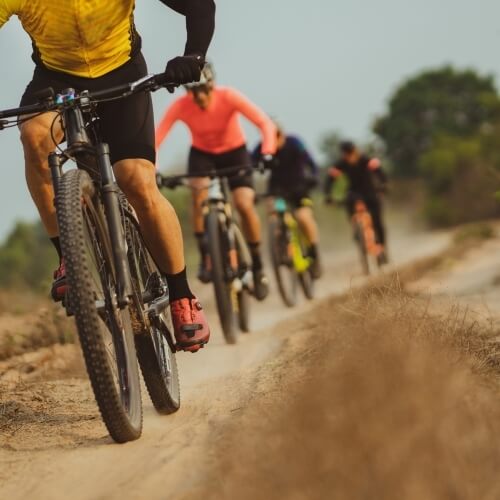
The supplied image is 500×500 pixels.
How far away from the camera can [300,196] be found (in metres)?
11.5

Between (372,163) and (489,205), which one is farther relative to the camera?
(489,205)

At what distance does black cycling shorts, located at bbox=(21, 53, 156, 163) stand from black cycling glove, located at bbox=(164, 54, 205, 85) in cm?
40

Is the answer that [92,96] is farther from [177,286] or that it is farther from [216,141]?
[216,141]

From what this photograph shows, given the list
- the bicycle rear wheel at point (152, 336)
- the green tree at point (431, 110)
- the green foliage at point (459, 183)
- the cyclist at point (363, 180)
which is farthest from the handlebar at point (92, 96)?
the green tree at point (431, 110)

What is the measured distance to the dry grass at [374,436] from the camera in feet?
7.73

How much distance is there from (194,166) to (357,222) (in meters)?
5.82

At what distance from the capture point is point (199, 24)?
12.9 ft

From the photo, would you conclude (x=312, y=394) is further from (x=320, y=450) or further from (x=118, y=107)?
(x=118, y=107)

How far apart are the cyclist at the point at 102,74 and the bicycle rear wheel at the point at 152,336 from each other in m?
0.17

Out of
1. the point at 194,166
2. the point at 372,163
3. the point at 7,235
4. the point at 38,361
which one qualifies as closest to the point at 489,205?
the point at 372,163

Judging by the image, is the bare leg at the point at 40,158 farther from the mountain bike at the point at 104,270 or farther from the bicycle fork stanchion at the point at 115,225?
the bicycle fork stanchion at the point at 115,225

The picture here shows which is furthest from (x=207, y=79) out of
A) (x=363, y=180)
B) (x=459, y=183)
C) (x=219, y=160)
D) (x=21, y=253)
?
(x=459, y=183)

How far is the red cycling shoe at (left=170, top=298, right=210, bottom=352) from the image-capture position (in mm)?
4242

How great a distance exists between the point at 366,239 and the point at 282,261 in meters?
3.53
